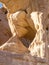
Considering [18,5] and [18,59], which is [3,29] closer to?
[18,5]

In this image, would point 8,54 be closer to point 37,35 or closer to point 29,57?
point 29,57

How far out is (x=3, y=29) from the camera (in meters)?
19.0

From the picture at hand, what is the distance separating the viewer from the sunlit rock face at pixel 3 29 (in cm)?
1777

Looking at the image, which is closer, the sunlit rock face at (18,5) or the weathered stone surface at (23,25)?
the weathered stone surface at (23,25)

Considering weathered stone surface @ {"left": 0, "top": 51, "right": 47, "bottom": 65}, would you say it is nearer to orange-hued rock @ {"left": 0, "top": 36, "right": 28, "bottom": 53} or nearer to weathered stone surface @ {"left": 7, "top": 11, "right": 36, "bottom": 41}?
orange-hued rock @ {"left": 0, "top": 36, "right": 28, "bottom": 53}

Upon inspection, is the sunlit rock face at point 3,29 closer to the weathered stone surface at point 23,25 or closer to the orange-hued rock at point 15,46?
the weathered stone surface at point 23,25

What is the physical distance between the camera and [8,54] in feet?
37.3

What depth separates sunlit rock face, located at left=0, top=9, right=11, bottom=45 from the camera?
17775 mm

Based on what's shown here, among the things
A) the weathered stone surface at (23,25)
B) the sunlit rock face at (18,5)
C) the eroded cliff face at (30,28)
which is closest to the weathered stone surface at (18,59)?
the eroded cliff face at (30,28)

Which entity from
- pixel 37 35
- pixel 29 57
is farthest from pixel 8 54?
pixel 37 35

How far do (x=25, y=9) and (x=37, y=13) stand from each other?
Result: 0.80m

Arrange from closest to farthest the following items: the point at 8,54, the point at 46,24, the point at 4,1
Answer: the point at 8,54 < the point at 46,24 < the point at 4,1

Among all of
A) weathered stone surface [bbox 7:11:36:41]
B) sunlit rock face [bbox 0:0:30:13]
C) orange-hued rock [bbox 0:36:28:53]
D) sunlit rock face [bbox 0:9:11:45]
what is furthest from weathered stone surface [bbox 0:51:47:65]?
sunlit rock face [bbox 0:9:11:45]

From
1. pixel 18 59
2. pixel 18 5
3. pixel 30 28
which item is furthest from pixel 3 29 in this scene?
pixel 18 59
